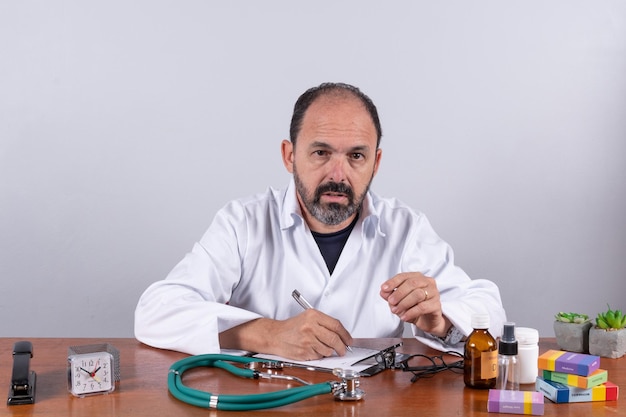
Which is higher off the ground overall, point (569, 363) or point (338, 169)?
point (338, 169)

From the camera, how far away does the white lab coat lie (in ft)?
8.55

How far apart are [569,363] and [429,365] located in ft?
1.23

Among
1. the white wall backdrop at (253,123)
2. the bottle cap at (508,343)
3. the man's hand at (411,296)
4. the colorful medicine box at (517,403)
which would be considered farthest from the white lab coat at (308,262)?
the white wall backdrop at (253,123)

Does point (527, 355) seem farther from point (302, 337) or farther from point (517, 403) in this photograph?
point (302, 337)

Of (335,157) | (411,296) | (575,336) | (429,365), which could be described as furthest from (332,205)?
(575,336)

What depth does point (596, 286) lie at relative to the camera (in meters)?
3.91

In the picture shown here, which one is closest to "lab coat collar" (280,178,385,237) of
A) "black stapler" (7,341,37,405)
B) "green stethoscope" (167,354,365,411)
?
"green stethoscope" (167,354,365,411)

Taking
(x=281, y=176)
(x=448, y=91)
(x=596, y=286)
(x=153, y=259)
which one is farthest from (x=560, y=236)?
(x=153, y=259)

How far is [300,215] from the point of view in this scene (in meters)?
2.72

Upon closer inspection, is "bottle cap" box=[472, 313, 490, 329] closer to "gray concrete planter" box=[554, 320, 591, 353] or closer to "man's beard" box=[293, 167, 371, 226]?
"gray concrete planter" box=[554, 320, 591, 353]

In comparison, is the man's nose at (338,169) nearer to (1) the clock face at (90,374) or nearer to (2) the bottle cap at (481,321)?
(2) the bottle cap at (481,321)

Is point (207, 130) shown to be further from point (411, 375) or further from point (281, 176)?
point (411, 375)

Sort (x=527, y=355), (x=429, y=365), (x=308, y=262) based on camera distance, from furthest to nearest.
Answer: (x=308, y=262) < (x=429, y=365) < (x=527, y=355)

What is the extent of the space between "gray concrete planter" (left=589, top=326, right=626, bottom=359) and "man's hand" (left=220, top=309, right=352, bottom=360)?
0.67 meters
